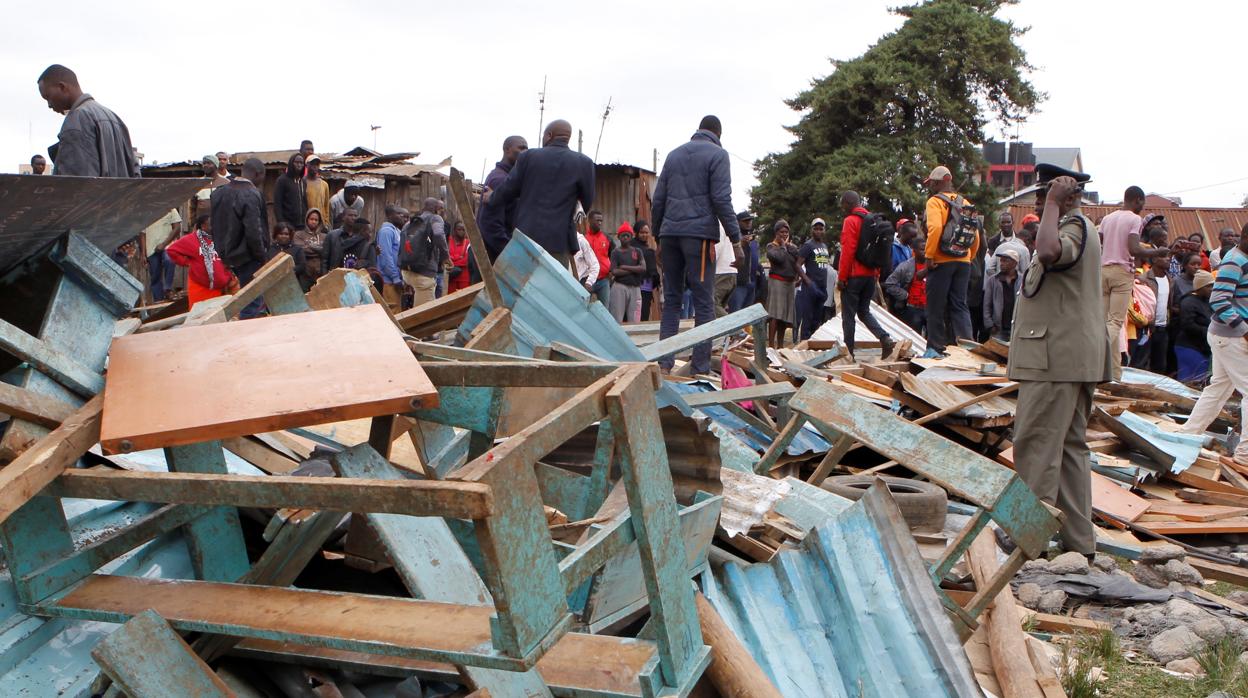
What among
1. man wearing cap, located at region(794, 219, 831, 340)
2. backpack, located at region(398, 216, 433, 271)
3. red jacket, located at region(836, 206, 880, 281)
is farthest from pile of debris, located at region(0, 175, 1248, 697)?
man wearing cap, located at region(794, 219, 831, 340)

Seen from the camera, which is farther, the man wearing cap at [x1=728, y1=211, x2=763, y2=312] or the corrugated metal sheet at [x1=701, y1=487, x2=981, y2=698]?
the man wearing cap at [x1=728, y1=211, x2=763, y2=312]

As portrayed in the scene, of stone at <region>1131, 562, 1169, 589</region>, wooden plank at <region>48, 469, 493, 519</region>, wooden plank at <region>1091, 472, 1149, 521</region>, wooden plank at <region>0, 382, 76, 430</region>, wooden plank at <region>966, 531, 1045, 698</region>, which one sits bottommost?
stone at <region>1131, 562, 1169, 589</region>

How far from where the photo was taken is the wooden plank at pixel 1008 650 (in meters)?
3.51

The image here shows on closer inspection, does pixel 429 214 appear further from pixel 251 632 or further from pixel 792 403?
pixel 251 632

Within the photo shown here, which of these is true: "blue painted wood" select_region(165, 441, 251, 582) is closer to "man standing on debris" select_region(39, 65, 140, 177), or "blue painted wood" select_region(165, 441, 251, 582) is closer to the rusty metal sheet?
the rusty metal sheet

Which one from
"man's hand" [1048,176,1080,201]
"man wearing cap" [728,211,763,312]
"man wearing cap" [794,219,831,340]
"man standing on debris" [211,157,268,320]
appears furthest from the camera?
"man wearing cap" [794,219,831,340]

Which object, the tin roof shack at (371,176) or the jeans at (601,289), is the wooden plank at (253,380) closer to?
the jeans at (601,289)

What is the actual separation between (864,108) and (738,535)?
27143 mm

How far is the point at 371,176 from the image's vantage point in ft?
56.1

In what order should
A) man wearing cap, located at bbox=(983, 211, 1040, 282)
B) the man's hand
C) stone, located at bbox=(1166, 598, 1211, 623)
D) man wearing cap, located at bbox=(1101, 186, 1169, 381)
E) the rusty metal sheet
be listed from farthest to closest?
man wearing cap, located at bbox=(983, 211, 1040, 282), man wearing cap, located at bbox=(1101, 186, 1169, 381), the man's hand, stone, located at bbox=(1166, 598, 1211, 623), the rusty metal sheet

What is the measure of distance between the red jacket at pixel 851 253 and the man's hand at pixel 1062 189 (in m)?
5.05

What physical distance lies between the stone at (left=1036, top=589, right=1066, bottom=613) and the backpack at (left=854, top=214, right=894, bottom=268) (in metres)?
5.75

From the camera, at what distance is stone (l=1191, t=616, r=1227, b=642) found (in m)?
4.46

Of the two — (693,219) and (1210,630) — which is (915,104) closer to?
(693,219)
